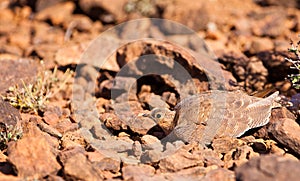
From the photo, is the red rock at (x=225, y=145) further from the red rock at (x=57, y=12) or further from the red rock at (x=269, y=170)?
the red rock at (x=57, y=12)

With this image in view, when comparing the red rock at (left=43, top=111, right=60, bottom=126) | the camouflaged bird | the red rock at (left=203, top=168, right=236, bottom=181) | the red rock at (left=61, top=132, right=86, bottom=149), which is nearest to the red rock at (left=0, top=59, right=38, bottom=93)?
the red rock at (left=43, top=111, right=60, bottom=126)

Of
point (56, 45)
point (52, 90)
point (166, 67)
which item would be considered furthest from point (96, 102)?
point (56, 45)

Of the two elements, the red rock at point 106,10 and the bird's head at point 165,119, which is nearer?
the bird's head at point 165,119

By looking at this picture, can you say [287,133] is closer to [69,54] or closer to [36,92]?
[36,92]

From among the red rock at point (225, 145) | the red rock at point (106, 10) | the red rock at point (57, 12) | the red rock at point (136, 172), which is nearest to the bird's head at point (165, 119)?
the red rock at point (225, 145)

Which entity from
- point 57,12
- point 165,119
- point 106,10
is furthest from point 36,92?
point 57,12

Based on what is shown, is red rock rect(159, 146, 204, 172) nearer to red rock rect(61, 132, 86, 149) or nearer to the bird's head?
the bird's head

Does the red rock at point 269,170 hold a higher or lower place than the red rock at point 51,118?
lower
